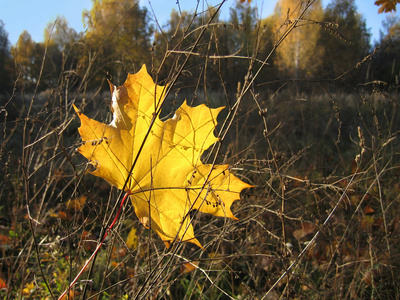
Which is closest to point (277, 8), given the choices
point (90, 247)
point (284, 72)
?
point (284, 72)

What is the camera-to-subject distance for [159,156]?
906mm

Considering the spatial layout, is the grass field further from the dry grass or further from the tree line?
Answer: the tree line

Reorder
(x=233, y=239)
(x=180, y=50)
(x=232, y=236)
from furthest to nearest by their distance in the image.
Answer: (x=233, y=239), (x=232, y=236), (x=180, y=50)

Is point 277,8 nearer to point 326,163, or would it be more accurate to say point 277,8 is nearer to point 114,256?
point 326,163

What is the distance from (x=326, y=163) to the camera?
4.39m

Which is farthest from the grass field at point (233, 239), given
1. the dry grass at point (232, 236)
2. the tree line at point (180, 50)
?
the tree line at point (180, 50)

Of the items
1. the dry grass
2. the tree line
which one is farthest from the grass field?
the tree line

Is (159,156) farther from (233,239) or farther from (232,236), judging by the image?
(233,239)

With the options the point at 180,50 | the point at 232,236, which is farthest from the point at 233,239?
the point at 180,50

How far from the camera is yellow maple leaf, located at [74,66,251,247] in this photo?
832mm

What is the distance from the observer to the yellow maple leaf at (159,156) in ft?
2.73

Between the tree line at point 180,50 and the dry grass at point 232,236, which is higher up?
the tree line at point 180,50

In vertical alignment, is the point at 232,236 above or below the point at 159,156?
below

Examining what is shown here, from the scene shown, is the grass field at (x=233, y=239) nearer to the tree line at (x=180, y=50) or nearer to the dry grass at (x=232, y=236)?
the dry grass at (x=232, y=236)
